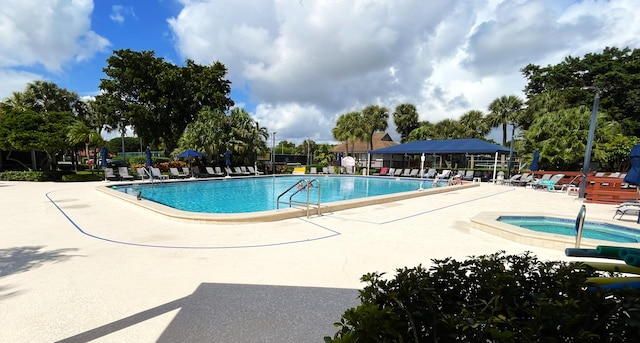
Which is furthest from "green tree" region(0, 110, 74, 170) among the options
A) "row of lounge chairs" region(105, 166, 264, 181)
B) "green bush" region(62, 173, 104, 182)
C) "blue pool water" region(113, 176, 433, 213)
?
"blue pool water" region(113, 176, 433, 213)

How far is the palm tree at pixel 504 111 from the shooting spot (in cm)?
3169

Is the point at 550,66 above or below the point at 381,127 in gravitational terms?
above

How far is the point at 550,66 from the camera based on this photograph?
1265 inches

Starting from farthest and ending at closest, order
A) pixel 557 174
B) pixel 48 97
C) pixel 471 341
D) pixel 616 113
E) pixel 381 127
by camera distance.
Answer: pixel 381 127, pixel 48 97, pixel 616 113, pixel 557 174, pixel 471 341

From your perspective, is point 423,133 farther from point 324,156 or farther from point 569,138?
point 569,138

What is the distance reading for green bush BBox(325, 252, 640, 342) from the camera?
1.16 metres

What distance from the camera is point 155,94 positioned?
26.2m

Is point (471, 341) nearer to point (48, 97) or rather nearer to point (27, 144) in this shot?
point (27, 144)

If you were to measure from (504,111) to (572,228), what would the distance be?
1174 inches

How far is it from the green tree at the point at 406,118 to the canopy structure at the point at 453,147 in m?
16.2

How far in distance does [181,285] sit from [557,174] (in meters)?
22.3

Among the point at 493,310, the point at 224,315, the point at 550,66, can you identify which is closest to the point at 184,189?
the point at 224,315

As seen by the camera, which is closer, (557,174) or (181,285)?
(181,285)

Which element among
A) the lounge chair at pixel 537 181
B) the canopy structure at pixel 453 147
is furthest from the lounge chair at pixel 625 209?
the canopy structure at pixel 453 147
